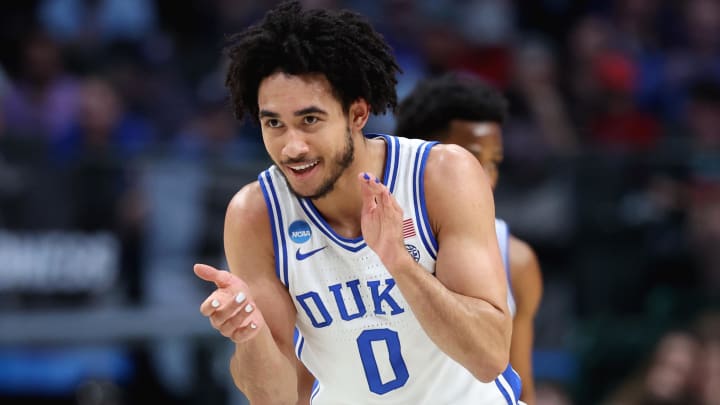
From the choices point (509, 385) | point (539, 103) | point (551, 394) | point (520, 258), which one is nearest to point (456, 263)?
point (509, 385)

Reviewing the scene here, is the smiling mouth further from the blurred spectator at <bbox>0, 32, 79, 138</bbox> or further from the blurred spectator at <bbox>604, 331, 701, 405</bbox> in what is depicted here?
the blurred spectator at <bbox>0, 32, 79, 138</bbox>

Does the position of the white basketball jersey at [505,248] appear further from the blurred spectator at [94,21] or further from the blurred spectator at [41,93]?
the blurred spectator at [94,21]

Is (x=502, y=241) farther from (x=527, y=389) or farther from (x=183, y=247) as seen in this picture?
(x=183, y=247)

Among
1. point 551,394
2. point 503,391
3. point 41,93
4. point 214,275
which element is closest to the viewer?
point 214,275

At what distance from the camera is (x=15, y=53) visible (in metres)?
9.78

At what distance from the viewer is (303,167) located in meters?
3.82

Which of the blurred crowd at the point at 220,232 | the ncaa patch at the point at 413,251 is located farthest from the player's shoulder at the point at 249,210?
the blurred crowd at the point at 220,232

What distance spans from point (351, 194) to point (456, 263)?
476 mm

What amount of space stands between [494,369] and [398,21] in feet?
21.7

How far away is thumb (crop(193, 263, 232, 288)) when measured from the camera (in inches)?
147

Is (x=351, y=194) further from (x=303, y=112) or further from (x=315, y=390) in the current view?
(x=315, y=390)

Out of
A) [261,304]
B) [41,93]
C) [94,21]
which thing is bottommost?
[261,304]

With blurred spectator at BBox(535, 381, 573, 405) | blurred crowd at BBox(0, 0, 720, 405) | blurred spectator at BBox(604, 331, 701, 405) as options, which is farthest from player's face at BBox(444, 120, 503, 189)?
blurred spectator at BBox(604, 331, 701, 405)

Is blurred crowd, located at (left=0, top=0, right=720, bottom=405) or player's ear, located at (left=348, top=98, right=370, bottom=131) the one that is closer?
player's ear, located at (left=348, top=98, right=370, bottom=131)
